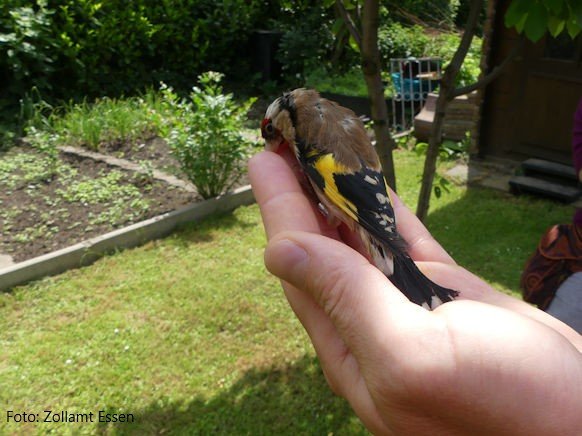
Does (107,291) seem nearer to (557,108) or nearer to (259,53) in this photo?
(557,108)

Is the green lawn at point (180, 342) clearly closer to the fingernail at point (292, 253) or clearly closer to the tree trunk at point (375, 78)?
the tree trunk at point (375, 78)

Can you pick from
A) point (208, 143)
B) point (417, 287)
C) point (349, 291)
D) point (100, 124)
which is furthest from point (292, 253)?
point (100, 124)

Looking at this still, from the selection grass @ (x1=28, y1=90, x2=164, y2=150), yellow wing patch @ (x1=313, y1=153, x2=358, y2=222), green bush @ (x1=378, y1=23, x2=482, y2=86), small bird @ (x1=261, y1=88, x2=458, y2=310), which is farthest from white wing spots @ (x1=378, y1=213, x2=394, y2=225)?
green bush @ (x1=378, y1=23, x2=482, y2=86)

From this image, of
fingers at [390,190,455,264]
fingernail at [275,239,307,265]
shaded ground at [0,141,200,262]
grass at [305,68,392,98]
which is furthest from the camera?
grass at [305,68,392,98]

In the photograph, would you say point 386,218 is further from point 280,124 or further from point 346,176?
point 280,124

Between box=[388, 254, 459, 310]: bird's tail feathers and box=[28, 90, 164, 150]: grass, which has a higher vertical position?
box=[388, 254, 459, 310]: bird's tail feathers

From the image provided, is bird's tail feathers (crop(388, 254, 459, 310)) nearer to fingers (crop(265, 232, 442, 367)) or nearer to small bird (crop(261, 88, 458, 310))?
small bird (crop(261, 88, 458, 310))

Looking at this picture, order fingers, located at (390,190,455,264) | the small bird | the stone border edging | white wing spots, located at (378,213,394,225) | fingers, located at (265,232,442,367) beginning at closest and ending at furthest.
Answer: fingers, located at (265,232,442,367) < the small bird < white wing spots, located at (378,213,394,225) < fingers, located at (390,190,455,264) < the stone border edging
